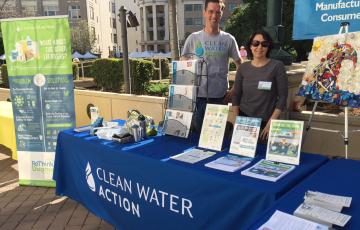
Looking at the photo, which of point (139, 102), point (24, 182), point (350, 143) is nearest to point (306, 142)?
point (350, 143)

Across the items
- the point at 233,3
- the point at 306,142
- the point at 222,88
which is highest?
the point at 233,3

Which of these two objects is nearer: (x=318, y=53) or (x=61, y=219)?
(x=318, y=53)

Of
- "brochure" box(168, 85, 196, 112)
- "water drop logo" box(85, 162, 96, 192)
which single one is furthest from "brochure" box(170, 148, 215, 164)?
"water drop logo" box(85, 162, 96, 192)

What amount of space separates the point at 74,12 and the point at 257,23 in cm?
2859

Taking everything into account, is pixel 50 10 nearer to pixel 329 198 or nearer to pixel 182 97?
pixel 182 97

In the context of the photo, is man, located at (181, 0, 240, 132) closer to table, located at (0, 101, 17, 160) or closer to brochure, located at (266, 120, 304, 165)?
brochure, located at (266, 120, 304, 165)

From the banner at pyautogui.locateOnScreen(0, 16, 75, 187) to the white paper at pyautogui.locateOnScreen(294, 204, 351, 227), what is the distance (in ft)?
10.5

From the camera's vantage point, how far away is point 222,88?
10.9 feet

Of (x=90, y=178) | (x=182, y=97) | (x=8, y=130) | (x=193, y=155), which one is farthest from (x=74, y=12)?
(x=193, y=155)

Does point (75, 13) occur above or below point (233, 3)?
below

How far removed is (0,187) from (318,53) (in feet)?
13.5

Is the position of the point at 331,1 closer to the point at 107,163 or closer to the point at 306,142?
the point at 306,142

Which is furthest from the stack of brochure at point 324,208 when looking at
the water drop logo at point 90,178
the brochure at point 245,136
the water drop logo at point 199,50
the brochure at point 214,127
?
the water drop logo at point 90,178

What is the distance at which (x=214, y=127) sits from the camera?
2.68 m
